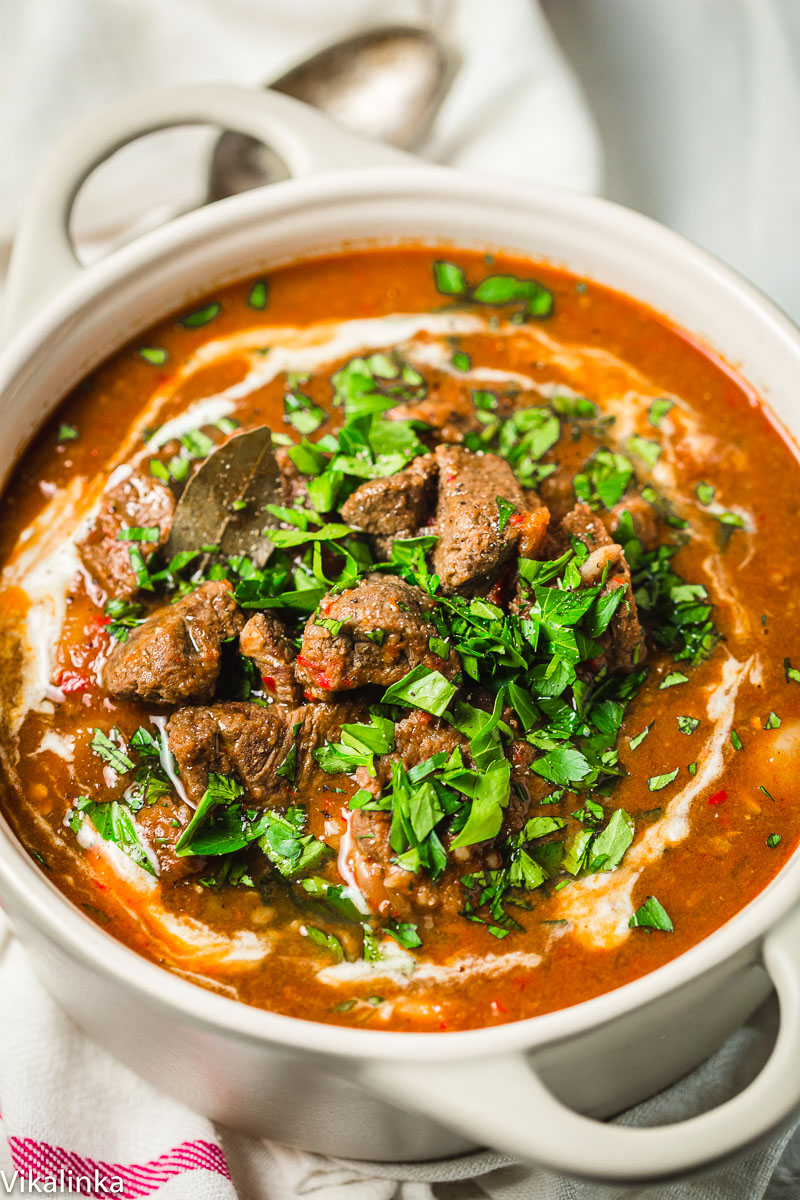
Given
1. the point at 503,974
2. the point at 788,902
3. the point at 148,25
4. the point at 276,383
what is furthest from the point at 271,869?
the point at 148,25

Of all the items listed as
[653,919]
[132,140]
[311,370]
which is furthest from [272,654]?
[132,140]

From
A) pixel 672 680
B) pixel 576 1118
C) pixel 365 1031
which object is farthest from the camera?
pixel 672 680

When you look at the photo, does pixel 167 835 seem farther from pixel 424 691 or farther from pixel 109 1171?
pixel 109 1171

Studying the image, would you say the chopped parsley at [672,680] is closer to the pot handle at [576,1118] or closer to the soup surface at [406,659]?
the soup surface at [406,659]

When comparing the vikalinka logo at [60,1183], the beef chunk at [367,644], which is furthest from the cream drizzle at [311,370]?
the vikalinka logo at [60,1183]

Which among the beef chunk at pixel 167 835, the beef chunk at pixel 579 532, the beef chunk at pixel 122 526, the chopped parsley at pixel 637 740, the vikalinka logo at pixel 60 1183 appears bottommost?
the vikalinka logo at pixel 60 1183

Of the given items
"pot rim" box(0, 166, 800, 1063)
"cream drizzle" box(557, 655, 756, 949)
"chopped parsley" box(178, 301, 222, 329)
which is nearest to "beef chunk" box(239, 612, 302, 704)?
"pot rim" box(0, 166, 800, 1063)
